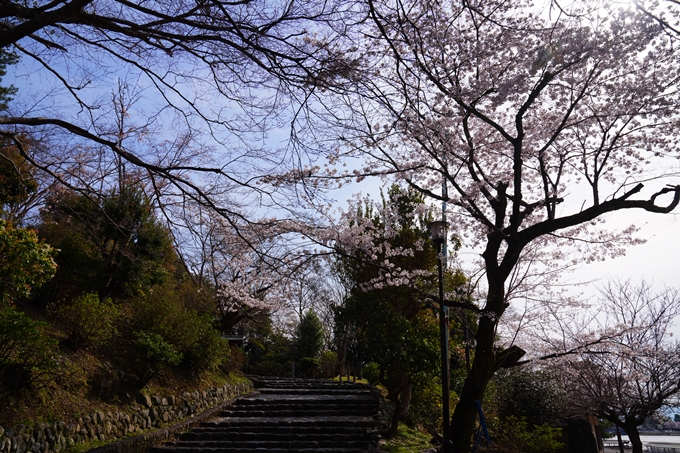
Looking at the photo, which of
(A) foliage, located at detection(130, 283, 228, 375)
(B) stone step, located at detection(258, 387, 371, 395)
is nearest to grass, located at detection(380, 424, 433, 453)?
(B) stone step, located at detection(258, 387, 371, 395)

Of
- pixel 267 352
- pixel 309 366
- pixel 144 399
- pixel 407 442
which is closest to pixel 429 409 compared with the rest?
pixel 407 442

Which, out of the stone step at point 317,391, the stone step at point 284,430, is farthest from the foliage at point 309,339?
the stone step at point 284,430

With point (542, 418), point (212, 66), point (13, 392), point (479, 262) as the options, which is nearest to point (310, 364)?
point (542, 418)

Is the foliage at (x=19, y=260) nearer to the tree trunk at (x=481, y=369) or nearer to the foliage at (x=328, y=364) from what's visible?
the tree trunk at (x=481, y=369)

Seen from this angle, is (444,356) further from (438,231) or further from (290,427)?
(290,427)

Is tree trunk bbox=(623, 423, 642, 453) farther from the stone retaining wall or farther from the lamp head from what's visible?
the stone retaining wall

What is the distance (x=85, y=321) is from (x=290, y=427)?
461cm

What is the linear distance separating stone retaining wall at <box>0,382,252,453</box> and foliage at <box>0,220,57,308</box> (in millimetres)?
1892

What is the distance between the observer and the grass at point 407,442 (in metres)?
9.71

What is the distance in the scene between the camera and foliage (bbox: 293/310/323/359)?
2550 centimetres

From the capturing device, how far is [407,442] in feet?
35.7

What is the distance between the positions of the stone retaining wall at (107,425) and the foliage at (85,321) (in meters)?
1.41

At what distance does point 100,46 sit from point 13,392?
448 centimetres

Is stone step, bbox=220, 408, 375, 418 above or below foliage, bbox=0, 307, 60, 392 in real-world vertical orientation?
below
